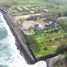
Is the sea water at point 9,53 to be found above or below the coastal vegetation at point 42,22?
above

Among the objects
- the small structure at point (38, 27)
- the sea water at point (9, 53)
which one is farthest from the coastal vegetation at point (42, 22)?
the sea water at point (9, 53)

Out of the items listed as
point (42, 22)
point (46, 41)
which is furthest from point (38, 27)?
point (46, 41)

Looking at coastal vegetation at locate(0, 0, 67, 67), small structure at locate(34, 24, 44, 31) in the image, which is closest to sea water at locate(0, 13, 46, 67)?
coastal vegetation at locate(0, 0, 67, 67)

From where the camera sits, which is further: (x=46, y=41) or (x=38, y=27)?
(x=38, y=27)

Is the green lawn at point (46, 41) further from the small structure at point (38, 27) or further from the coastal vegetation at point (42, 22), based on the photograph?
the small structure at point (38, 27)

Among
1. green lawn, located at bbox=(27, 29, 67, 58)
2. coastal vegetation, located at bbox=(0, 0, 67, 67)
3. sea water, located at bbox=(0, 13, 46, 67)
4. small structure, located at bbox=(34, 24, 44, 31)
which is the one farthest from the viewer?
small structure, located at bbox=(34, 24, 44, 31)

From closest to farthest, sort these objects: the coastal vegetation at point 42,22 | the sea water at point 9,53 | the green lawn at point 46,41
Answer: the sea water at point 9,53, the green lawn at point 46,41, the coastal vegetation at point 42,22

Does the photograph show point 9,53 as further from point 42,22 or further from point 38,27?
point 42,22

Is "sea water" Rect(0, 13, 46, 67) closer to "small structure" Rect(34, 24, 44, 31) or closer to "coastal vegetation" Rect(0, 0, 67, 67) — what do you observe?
"coastal vegetation" Rect(0, 0, 67, 67)

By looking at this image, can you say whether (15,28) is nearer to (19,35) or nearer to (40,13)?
(19,35)
